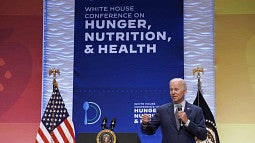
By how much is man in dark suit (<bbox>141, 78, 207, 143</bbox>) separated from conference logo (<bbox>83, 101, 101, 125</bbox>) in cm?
198

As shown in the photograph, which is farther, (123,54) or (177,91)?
(123,54)

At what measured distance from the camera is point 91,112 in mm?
5895

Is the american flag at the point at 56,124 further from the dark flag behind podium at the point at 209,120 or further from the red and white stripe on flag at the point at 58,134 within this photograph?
the dark flag behind podium at the point at 209,120

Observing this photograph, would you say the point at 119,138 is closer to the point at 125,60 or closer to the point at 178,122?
the point at 178,122

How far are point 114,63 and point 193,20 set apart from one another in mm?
1201

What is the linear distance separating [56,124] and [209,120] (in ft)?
6.30

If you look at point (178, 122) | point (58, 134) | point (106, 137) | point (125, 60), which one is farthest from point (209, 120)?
point (58, 134)

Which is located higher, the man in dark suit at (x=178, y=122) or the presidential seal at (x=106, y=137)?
the man in dark suit at (x=178, y=122)

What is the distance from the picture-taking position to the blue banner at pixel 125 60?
5.88 meters

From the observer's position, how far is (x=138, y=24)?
602 centimetres

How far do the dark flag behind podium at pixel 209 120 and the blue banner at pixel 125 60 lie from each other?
0.42 meters

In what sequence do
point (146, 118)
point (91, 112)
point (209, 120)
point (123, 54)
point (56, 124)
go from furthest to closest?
1. point (123, 54)
2. point (91, 112)
3. point (56, 124)
4. point (209, 120)
5. point (146, 118)

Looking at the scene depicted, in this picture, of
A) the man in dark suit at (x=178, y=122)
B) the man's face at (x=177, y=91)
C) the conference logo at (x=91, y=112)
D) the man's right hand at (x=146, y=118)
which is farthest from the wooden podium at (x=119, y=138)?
the conference logo at (x=91, y=112)

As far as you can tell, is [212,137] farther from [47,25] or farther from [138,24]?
[47,25]
